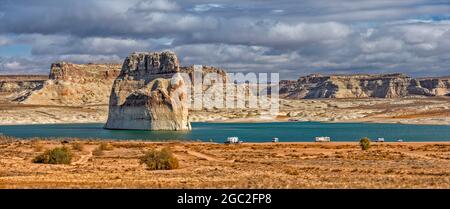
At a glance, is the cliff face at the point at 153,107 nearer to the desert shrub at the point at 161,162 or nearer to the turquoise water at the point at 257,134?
the turquoise water at the point at 257,134

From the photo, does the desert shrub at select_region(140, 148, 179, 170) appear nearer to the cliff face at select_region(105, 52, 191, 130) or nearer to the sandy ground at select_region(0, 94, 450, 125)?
the cliff face at select_region(105, 52, 191, 130)

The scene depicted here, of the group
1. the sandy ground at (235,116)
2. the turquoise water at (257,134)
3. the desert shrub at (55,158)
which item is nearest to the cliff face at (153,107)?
the turquoise water at (257,134)

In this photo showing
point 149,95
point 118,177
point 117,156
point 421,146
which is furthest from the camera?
point 149,95

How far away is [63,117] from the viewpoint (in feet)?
525

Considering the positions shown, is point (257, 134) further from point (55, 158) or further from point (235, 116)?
point (235, 116)

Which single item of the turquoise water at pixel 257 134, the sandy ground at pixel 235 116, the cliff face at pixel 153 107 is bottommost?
the sandy ground at pixel 235 116

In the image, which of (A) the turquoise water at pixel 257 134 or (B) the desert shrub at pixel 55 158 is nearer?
(B) the desert shrub at pixel 55 158

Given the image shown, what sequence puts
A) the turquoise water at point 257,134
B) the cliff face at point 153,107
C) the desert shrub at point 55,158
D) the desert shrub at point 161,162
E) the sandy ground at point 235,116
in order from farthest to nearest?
the sandy ground at point 235,116 < the cliff face at point 153,107 < the turquoise water at point 257,134 < the desert shrub at point 55,158 < the desert shrub at point 161,162

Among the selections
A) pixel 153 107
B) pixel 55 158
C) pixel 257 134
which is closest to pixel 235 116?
pixel 153 107

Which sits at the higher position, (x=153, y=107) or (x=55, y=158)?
(x=55, y=158)

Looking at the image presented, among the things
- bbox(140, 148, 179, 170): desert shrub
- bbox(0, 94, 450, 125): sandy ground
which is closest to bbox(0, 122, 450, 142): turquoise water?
bbox(140, 148, 179, 170): desert shrub
